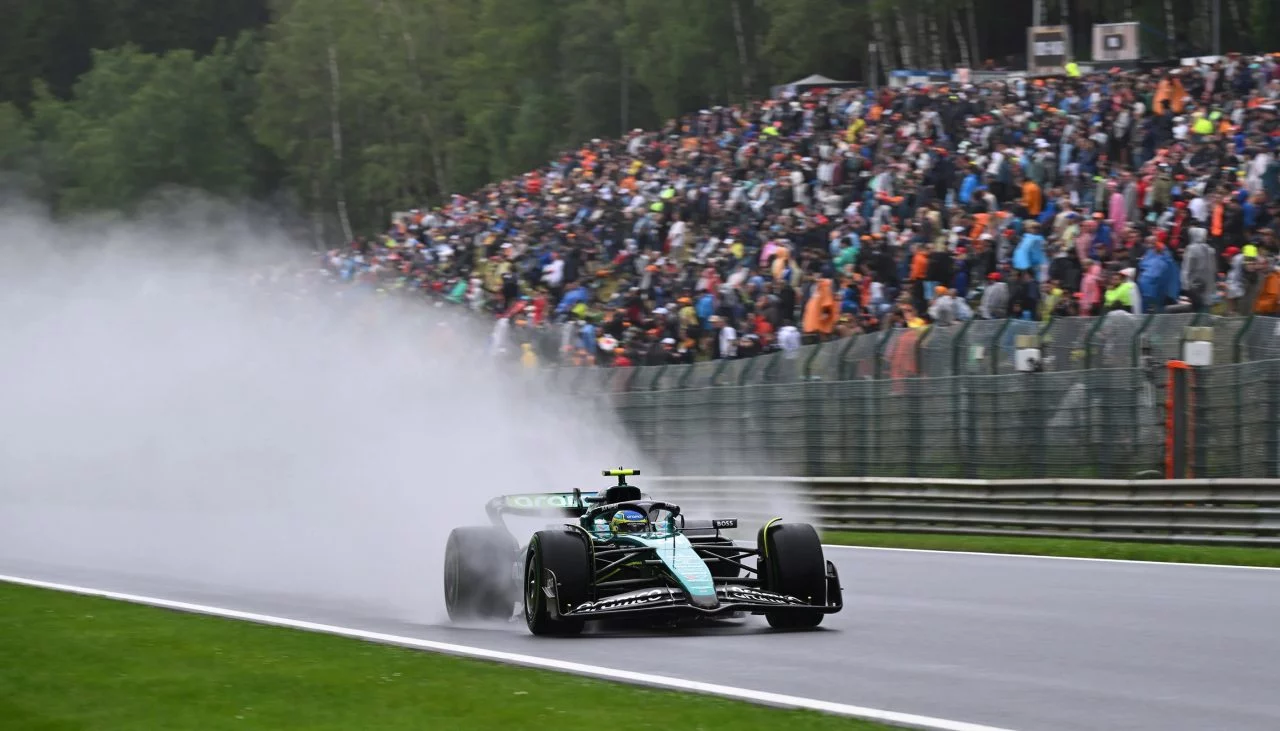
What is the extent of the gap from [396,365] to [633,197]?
9551 mm

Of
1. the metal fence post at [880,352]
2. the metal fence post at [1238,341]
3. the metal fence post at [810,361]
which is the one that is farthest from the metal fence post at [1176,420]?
the metal fence post at [810,361]

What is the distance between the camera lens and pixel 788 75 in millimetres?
57844

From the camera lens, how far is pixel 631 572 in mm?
12062

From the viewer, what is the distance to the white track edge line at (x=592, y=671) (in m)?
8.39

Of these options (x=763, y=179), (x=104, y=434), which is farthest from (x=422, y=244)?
(x=104, y=434)

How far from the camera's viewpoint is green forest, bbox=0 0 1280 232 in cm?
5647

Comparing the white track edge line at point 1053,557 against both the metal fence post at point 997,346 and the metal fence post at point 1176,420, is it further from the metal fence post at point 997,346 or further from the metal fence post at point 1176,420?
the metal fence post at point 997,346

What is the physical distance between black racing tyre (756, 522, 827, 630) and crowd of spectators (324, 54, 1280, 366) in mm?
9162

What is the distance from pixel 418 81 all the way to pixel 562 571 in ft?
224

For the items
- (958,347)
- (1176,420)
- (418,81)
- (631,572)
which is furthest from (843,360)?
(418,81)

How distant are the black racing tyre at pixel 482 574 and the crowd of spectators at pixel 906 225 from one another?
9.73m

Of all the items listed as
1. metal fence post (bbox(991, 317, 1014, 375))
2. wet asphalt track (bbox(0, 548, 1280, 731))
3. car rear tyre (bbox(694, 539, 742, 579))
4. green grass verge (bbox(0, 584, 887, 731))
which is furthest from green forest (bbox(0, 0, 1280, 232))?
green grass verge (bbox(0, 584, 887, 731))

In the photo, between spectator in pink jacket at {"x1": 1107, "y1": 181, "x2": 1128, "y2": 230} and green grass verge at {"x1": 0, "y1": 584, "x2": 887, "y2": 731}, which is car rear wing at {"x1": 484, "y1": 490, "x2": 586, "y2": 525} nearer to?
green grass verge at {"x1": 0, "y1": 584, "x2": 887, "y2": 731}

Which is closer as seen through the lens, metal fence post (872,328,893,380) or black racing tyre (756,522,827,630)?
black racing tyre (756,522,827,630)
